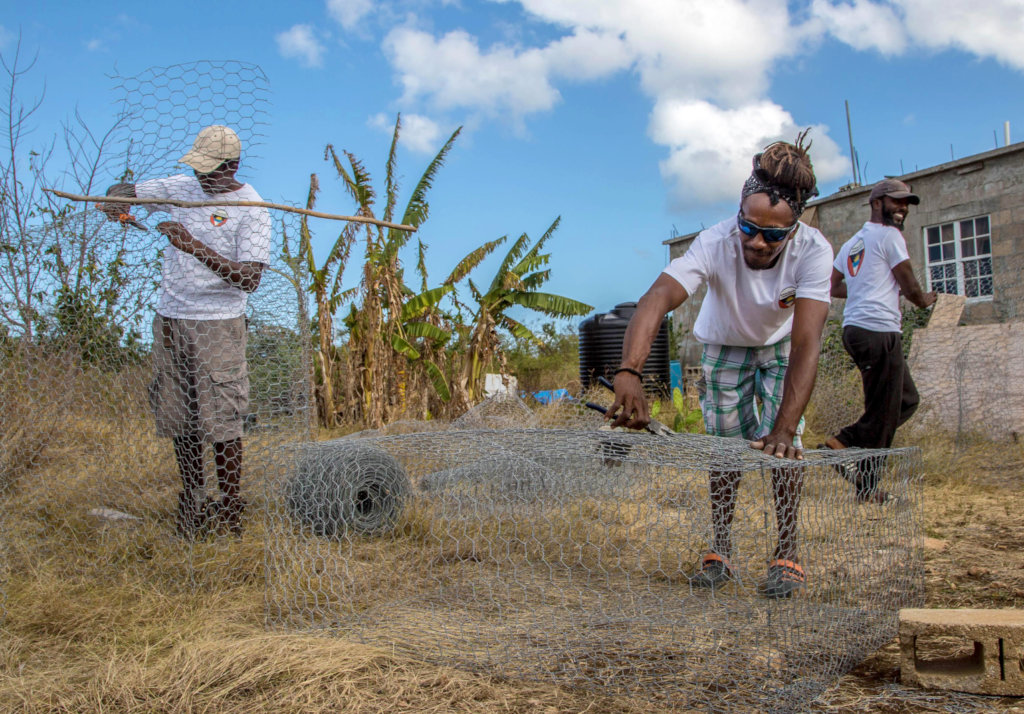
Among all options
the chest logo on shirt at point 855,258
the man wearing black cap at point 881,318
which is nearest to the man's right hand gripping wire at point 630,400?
the man wearing black cap at point 881,318

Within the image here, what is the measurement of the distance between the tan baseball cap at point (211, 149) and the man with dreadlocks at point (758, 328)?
1.88m

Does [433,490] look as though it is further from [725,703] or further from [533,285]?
[533,285]

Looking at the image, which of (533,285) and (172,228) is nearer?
(172,228)

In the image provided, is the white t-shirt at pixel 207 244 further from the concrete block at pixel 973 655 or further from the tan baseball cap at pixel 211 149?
the concrete block at pixel 973 655

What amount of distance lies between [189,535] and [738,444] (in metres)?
2.05

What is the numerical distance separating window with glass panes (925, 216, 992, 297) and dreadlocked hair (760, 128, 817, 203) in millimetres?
11625

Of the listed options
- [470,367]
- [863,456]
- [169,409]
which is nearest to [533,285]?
[470,367]

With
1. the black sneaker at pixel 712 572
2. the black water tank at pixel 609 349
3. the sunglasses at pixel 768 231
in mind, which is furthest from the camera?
the black water tank at pixel 609 349

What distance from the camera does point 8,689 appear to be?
2117 mm

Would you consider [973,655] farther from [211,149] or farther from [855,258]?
[211,149]

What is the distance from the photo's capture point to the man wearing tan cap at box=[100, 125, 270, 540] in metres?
3.17

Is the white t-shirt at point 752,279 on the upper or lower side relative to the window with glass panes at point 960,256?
lower

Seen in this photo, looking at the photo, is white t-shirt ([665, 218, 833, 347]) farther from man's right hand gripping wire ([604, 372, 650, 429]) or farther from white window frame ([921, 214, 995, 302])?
white window frame ([921, 214, 995, 302])

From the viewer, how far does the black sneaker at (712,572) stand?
2.33 meters
